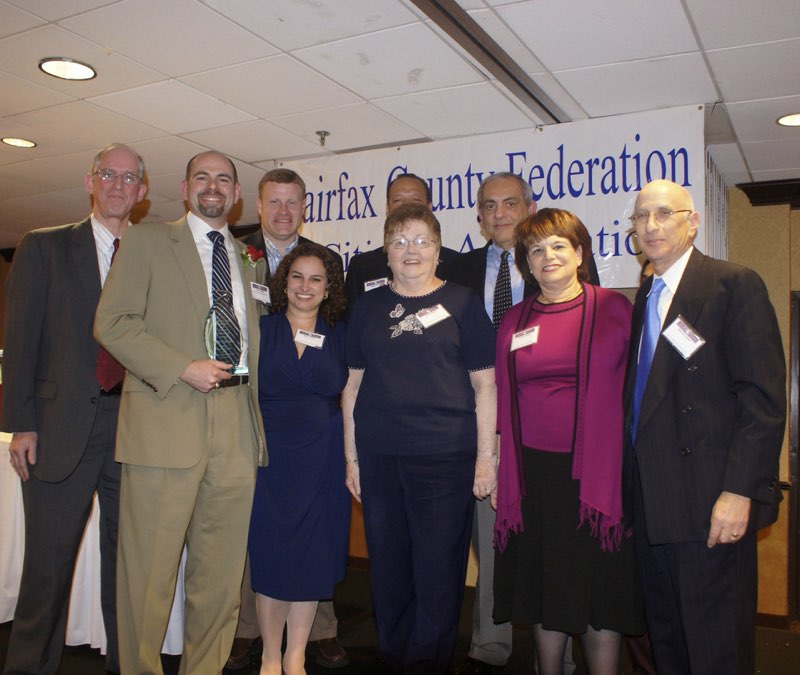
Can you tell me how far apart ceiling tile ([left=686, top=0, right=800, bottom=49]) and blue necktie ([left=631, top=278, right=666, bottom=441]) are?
1.35 m

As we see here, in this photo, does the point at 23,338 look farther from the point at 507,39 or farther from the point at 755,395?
the point at 755,395

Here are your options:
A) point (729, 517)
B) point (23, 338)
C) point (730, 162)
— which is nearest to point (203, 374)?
point (23, 338)

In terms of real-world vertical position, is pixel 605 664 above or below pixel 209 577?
below

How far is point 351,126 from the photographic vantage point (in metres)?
4.28

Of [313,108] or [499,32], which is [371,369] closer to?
[499,32]

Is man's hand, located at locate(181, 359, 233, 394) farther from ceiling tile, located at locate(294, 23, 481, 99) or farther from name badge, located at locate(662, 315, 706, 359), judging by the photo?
ceiling tile, located at locate(294, 23, 481, 99)

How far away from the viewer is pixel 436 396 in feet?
7.80

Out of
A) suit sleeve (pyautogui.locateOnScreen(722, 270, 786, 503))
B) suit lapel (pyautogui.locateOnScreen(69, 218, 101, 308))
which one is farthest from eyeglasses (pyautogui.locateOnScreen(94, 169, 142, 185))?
suit sleeve (pyautogui.locateOnScreen(722, 270, 786, 503))

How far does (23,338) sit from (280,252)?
1.11 meters

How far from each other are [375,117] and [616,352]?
8.21 feet

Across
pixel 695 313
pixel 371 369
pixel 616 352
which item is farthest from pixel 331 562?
pixel 695 313

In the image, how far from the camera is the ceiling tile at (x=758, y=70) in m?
3.11

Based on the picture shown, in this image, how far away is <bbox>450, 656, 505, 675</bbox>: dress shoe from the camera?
9.66 feet

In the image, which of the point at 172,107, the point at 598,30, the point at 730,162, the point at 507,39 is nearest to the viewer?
the point at 598,30
